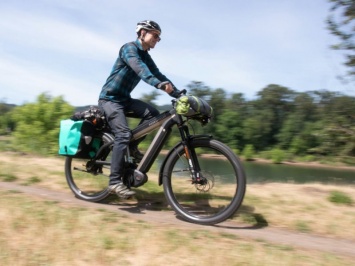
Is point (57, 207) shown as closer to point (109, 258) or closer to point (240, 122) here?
point (109, 258)

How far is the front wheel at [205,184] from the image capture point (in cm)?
420

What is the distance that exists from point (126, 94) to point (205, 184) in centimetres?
158

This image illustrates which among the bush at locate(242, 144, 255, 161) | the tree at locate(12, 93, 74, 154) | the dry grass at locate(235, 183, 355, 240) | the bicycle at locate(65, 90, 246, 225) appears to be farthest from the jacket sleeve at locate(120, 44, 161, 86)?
the bush at locate(242, 144, 255, 161)

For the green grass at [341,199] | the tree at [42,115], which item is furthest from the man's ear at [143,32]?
the tree at [42,115]

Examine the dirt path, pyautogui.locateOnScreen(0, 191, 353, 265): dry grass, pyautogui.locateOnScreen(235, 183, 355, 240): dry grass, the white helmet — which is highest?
the white helmet

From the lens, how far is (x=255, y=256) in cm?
331

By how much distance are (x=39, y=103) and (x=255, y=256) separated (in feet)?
147

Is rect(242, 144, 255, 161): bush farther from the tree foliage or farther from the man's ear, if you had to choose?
the man's ear

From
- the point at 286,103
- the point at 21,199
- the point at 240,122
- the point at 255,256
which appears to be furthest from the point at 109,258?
the point at 286,103

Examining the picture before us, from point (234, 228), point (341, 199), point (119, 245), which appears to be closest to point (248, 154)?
point (341, 199)

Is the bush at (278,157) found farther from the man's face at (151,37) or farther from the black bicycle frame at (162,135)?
the man's face at (151,37)

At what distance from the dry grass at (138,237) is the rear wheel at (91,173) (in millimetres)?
680

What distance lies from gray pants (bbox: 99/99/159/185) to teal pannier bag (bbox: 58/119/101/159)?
412 millimetres

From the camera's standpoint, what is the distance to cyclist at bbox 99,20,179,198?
4.68m
